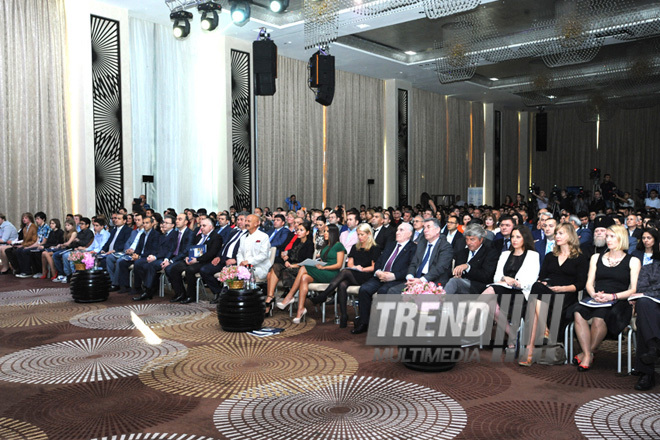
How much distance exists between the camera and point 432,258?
5891 mm

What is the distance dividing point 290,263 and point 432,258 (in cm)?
215

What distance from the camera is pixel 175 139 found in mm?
14406

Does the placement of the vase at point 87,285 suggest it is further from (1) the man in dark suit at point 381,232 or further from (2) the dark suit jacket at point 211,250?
(1) the man in dark suit at point 381,232

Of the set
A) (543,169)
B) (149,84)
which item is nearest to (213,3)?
(149,84)

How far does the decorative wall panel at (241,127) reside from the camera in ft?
48.1

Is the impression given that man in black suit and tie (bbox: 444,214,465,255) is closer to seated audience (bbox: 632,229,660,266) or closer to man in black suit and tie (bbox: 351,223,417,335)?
man in black suit and tie (bbox: 351,223,417,335)

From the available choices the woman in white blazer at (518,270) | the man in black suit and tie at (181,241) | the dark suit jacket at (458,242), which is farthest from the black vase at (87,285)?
the woman in white blazer at (518,270)

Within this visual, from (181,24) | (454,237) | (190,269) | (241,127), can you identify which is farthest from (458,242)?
(241,127)

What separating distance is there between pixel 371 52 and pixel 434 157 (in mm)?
7292

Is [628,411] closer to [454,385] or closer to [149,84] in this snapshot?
[454,385]

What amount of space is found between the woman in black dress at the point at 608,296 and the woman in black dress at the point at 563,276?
0.12 meters

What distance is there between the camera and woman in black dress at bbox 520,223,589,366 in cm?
488

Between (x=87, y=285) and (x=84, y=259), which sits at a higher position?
(x=84, y=259)

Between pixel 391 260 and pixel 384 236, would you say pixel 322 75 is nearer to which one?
pixel 384 236
